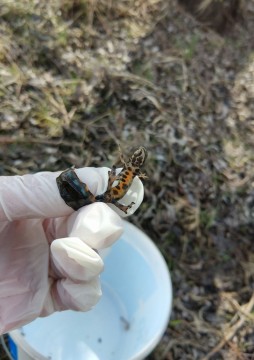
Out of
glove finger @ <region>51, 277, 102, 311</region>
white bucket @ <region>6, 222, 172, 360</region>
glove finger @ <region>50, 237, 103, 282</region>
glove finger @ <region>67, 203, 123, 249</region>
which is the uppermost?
glove finger @ <region>67, 203, 123, 249</region>

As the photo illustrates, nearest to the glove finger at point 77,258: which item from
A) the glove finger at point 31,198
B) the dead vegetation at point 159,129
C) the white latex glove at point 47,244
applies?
the white latex glove at point 47,244

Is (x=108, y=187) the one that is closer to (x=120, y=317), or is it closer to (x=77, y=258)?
(x=77, y=258)

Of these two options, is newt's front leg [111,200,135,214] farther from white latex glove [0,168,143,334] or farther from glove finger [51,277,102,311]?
glove finger [51,277,102,311]

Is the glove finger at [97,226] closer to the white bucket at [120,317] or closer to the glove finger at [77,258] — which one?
the glove finger at [77,258]

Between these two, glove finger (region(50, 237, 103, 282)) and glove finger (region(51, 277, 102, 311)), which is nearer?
glove finger (region(50, 237, 103, 282))

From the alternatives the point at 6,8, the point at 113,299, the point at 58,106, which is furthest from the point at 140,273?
the point at 6,8

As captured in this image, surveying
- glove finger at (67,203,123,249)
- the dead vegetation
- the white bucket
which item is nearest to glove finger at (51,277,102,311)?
glove finger at (67,203,123,249)
